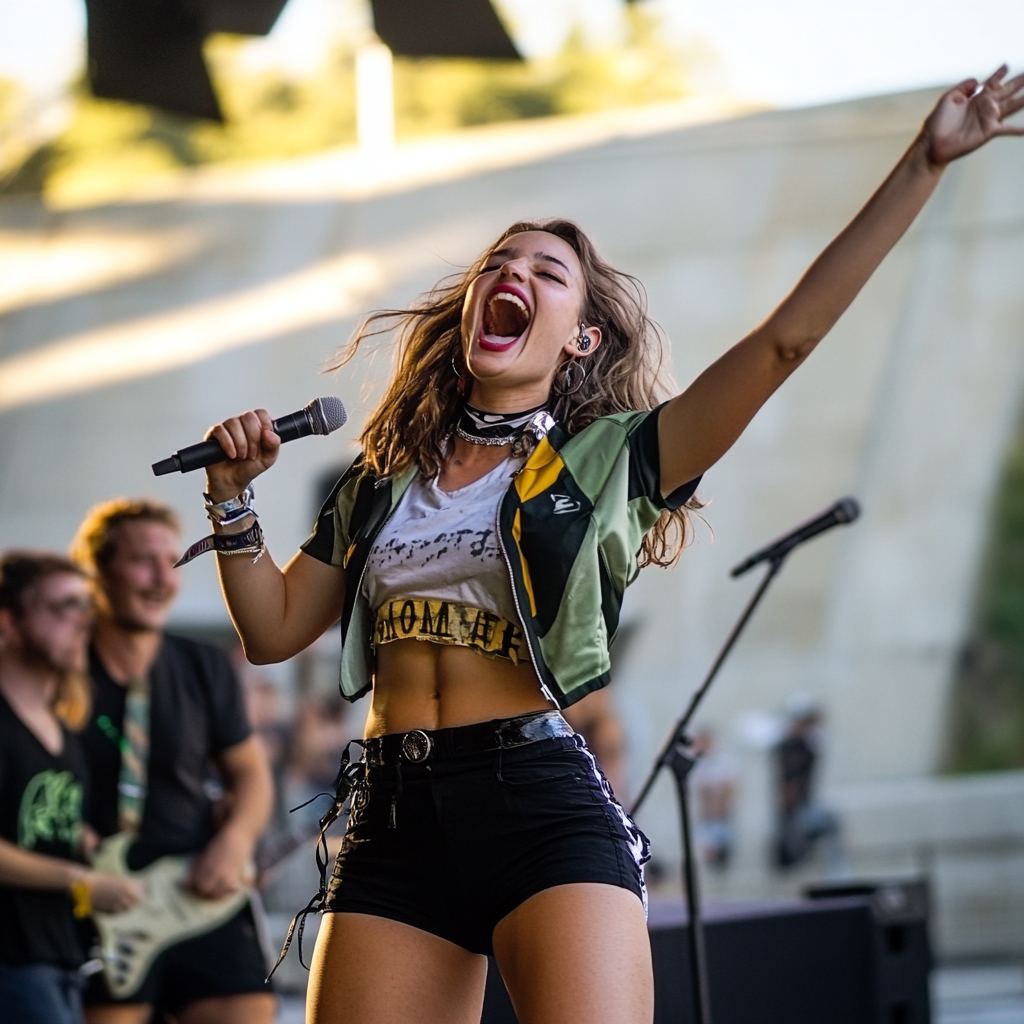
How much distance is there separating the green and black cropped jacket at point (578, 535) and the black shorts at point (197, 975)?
7.53 ft

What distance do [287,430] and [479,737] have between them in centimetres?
59

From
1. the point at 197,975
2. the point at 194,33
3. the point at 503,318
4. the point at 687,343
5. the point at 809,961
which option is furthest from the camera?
the point at 687,343

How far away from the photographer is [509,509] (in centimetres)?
237

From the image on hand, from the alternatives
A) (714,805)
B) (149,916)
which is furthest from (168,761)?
(714,805)

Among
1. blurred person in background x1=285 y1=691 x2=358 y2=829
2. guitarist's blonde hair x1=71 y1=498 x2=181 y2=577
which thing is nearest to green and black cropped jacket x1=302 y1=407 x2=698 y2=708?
guitarist's blonde hair x1=71 y1=498 x2=181 y2=577

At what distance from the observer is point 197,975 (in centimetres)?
439

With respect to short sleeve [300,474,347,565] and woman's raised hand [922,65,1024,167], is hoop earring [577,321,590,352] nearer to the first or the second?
short sleeve [300,474,347,565]

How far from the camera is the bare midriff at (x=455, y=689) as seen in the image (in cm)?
234

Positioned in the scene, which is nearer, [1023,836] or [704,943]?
[704,943]

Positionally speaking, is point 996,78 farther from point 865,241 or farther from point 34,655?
point 34,655

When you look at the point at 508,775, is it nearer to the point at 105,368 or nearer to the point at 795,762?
the point at 795,762

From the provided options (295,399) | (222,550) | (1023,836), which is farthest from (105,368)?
(222,550)

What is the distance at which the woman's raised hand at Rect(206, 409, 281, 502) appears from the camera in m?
2.37

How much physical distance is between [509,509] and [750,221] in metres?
13.4
